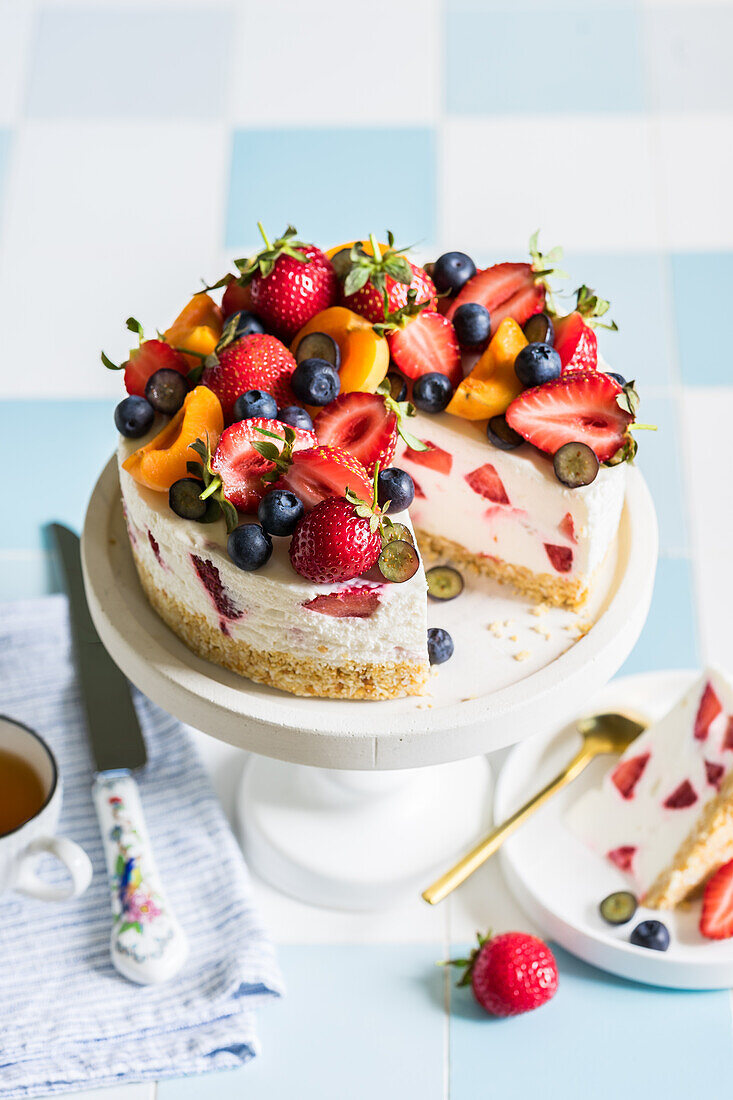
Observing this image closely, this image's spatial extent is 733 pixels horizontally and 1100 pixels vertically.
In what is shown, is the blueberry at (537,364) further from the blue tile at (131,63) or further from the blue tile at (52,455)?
the blue tile at (131,63)

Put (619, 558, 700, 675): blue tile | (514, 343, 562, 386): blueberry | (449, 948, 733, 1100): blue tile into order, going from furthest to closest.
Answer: (619, 558, 700, 675): blue tile, (449, 948, 733, 1100): blue tile, (514, 343, 562, 386): blueberry

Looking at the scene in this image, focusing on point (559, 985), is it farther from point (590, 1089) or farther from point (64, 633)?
point (64, 633)

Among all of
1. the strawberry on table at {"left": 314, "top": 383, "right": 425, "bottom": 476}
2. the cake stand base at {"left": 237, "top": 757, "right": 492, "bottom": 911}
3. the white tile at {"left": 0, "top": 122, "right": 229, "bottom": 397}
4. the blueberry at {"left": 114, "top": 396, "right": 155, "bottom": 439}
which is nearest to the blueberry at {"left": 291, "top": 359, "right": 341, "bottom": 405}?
the strawberry on table at {"left": 314, "top": 383, "right": 425, "bottom": 476}

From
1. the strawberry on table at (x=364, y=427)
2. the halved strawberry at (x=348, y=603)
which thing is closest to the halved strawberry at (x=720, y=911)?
the halved strawberry at (x=348, y=603)

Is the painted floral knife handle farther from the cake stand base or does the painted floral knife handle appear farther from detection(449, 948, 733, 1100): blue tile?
detection(449, 948, 733, 1100): blue tile

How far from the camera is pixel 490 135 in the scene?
13.3 feet

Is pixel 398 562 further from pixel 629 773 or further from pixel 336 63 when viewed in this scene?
pixel 336 63

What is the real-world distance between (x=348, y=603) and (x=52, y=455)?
5.09 feet

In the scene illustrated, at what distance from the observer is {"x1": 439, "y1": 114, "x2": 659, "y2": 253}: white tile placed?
3801 mm

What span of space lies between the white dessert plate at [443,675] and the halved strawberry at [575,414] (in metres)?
0.26

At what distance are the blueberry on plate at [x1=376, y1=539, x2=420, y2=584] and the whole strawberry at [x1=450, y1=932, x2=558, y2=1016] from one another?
0.69 meters

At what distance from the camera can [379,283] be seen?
2045 millimetres

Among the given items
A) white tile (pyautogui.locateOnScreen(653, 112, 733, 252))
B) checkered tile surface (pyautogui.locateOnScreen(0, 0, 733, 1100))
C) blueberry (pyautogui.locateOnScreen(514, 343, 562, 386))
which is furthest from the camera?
white tile (pyautogui.locateOnScreen(653, 112, 733, 252))

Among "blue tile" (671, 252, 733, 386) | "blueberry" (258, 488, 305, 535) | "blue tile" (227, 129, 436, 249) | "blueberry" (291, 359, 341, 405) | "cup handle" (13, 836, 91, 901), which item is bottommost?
"cup handle" (13, 836, 91, 901)
